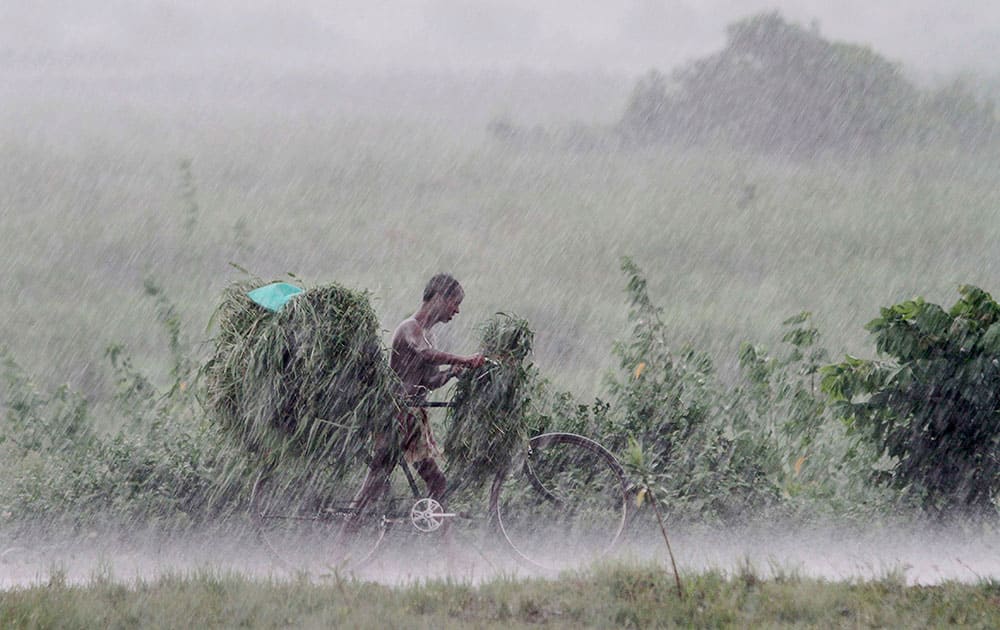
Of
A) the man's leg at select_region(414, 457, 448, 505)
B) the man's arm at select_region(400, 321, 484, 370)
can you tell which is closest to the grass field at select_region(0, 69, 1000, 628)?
the man's leg at select_region(414, 457, 448, 505)

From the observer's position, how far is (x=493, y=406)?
6.32 meters

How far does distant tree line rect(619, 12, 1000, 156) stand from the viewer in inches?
601

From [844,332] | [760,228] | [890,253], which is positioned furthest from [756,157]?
[844,332]

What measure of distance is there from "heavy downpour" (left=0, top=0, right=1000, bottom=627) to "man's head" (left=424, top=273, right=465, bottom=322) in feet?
0.11

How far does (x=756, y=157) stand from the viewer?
15.0 meters

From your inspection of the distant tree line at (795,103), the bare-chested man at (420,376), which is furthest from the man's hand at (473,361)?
the distant tree line at (795,103)

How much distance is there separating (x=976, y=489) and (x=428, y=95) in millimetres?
10409

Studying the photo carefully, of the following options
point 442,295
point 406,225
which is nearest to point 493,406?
point 442,295

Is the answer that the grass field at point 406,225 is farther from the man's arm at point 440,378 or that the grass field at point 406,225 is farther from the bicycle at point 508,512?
the man's arm at point 440,378

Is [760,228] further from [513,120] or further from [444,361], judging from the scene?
[444,361]

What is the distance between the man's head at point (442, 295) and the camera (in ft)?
20.4

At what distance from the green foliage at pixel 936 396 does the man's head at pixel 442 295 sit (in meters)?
2.52

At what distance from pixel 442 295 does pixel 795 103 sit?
11.1 meters

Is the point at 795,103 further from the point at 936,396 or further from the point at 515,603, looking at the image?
the point at 515,603
